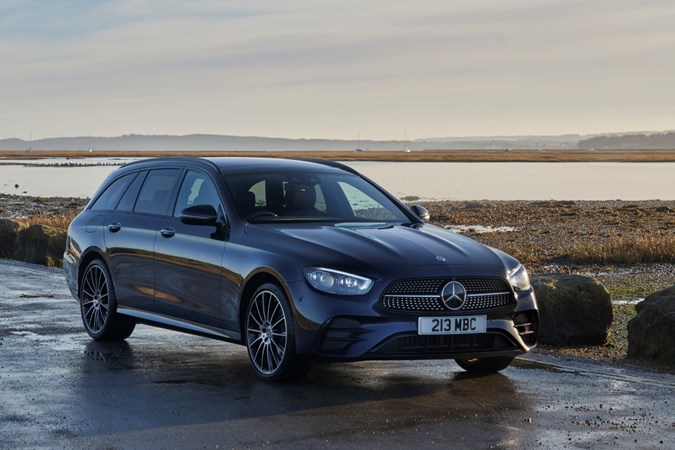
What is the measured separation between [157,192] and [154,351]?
1.48m

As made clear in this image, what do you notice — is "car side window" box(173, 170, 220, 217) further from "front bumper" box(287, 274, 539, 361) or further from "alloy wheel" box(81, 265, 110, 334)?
"front bumper" box(287, 274, 539, 361)

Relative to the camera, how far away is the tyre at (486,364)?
10117 mm

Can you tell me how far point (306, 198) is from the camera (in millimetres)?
10695

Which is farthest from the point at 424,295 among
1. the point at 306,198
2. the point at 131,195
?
the point at 131,195

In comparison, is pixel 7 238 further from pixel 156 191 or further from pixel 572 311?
pixel 572 311

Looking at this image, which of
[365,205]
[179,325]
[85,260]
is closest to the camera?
[179,325]

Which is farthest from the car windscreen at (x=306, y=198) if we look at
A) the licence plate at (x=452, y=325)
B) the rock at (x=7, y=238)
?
the rock at (x=7, y=238)

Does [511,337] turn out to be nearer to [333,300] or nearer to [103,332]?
[333,300]

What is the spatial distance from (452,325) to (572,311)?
4095mm

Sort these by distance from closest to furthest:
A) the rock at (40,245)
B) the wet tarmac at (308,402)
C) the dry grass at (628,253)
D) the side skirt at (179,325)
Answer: the wet tarmac at (308,402) < the side skirt at (179,325) < the rock at (40,245) < the dry grass at (628,253)

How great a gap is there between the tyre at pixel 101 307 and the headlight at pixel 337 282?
3310 mm

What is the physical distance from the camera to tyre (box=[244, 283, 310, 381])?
364 inches

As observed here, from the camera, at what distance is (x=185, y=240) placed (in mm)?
10688

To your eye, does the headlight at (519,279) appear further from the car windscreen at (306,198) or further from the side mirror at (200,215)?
the side mirror at (200,215)
